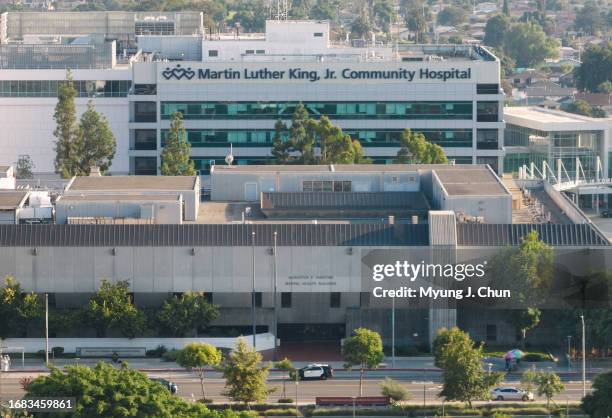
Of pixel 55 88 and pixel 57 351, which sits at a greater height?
pixel 55 88

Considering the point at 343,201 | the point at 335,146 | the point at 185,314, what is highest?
the point at 335,146

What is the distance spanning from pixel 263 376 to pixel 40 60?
75882 millimetres

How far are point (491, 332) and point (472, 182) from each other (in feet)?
45.0

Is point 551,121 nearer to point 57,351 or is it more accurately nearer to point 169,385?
point 57,351

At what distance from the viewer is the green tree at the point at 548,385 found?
308 ft

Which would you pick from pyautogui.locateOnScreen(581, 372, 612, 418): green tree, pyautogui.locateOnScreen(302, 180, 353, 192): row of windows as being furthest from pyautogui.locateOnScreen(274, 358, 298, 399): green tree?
pyautogui.locateOnScreen(302, 180, 353, 192): row of windows

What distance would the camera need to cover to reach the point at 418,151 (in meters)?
146

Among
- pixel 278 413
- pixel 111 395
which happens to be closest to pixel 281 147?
pixel 278 413

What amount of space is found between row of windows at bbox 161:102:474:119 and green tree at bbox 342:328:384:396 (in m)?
60.7

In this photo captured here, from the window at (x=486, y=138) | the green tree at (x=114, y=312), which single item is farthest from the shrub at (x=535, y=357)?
the window at (x=486, y=138)

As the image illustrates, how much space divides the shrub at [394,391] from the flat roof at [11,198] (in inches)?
1098

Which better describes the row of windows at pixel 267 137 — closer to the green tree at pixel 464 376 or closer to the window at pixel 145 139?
the window at pixel 145 139

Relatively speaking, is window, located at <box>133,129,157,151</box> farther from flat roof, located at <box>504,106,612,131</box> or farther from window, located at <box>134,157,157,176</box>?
flat roof, located at <box>504,106,612,131</box>

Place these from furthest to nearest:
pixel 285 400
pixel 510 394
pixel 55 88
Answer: pixel 55 88 → pixel 510 394 → pixel 285 400
